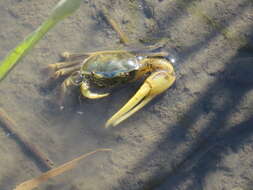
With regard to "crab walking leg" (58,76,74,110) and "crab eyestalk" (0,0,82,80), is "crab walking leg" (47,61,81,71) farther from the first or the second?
"crab eyestalk" (0,0,82,80)

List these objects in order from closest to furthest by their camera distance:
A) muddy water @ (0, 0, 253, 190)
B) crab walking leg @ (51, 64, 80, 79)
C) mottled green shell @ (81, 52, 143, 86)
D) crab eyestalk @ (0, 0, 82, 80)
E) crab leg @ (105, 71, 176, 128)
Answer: crab eyestalk @ (0, 0, 82, 80) < muddy water @ (0, 0, 253, 190) < crab leg @ (105, 71, 176, 128) < mottled green shell @ (81, 52, 143, 86) < crab walking leg @ (51, 64, 80, 79)

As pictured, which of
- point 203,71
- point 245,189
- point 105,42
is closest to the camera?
point 245,189

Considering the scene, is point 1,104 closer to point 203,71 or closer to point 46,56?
point 46,56

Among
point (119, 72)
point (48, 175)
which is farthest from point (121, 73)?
point (48, 175)

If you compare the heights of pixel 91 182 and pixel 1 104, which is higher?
pixel 1 104

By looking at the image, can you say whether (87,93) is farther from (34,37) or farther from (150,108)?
(34,37)

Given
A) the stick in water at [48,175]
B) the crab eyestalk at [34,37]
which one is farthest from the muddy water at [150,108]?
the crab eyestalk at [34,37]

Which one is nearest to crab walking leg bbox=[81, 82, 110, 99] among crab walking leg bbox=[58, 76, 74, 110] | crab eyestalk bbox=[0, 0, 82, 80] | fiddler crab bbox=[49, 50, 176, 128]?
fiddler crab bbox=[49, 50, 176, 128]

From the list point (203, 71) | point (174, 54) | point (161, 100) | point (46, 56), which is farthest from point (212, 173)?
point (46, 56)
